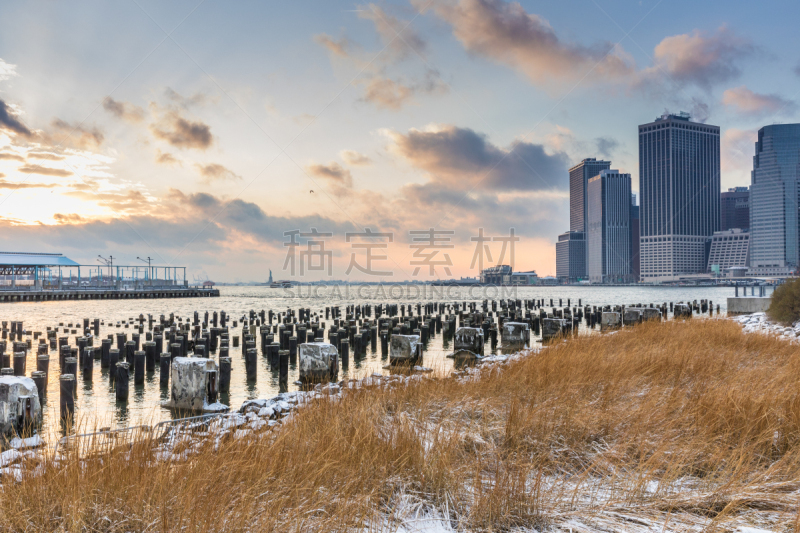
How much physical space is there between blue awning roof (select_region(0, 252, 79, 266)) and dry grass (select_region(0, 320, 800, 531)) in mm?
91487

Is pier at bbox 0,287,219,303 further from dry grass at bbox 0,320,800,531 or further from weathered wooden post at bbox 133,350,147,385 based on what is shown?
dry grass at bbox 0,320,800,531

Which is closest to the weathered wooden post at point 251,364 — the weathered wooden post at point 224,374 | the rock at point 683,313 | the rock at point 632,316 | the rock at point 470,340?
the weathered wooden post at point 224,374

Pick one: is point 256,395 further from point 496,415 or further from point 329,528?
point 329,528

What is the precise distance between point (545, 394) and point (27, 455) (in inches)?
250

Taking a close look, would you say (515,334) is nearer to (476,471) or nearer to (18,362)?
(476,471)

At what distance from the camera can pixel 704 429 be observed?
4.87 metres

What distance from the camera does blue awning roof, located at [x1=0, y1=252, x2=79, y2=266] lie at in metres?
73.1

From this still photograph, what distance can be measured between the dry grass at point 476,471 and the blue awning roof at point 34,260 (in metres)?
91.5

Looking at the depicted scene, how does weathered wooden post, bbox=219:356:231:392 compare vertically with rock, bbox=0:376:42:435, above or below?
below

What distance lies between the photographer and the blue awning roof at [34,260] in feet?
240

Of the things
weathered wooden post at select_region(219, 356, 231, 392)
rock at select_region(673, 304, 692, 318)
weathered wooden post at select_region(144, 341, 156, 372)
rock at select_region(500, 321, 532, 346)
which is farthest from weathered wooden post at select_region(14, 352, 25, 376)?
rock at select_region(673, 304, 692, 318)

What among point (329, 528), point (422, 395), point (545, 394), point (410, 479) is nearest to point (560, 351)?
point (545, 394)

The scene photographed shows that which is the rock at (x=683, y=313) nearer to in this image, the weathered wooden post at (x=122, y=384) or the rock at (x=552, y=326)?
the rock at (x=552, y=326)

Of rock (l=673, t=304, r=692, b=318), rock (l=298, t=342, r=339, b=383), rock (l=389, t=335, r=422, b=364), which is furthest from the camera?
rock (l=673, t=304, r=692, b=318)
